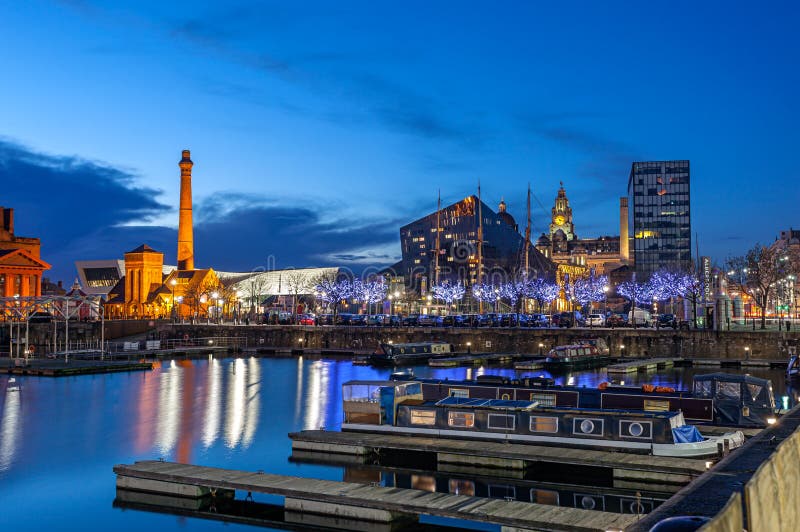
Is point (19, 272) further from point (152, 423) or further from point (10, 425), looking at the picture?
point (152, 423)

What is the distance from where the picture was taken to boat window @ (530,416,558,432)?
3130 cm

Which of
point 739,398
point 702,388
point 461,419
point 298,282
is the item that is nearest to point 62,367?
point 461,419

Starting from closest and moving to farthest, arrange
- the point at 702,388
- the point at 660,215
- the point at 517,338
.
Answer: the point at 702,388 < the point at 517,338 < the point at 660,215

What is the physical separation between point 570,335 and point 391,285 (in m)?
92.3

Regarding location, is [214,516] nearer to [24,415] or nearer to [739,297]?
[24,415]

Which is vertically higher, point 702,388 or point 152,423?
point 702,388

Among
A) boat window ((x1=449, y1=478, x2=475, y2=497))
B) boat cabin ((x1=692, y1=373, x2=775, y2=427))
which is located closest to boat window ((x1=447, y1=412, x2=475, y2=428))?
boat window ((x1=449, y1=478, x2=475, y2=497))

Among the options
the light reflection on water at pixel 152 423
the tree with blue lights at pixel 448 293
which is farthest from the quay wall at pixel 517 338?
the tree with blue lights at pixel 448 293

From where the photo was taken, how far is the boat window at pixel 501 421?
32.0m

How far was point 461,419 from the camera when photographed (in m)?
32.8

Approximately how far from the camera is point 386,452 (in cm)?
3284

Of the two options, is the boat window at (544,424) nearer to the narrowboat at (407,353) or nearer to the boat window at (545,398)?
the boat window at (545,398)

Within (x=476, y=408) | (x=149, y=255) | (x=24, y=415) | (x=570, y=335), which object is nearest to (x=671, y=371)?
(x=570, y=335)

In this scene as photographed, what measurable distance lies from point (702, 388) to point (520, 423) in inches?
419
